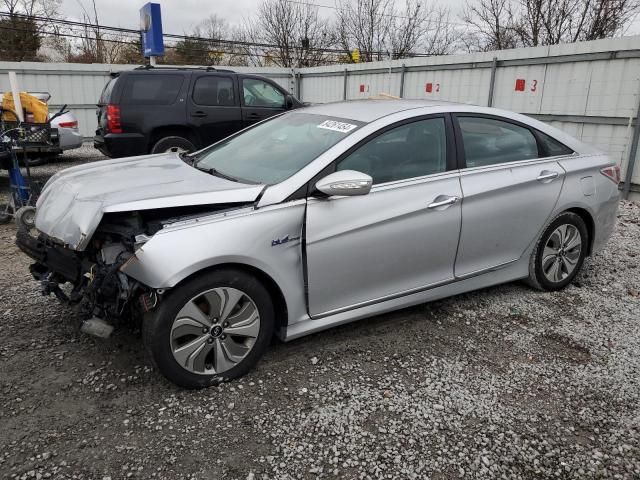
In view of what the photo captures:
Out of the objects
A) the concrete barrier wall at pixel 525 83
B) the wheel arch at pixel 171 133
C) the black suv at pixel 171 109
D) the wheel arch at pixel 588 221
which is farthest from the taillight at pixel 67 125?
the wheel arch at pixel 588 221

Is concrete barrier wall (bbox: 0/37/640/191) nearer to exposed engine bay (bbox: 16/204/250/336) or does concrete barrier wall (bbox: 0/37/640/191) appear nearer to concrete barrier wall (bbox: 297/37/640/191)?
concrete barrier wall (bbox: 297/37/640/191)

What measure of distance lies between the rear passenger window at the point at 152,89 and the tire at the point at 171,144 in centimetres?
59

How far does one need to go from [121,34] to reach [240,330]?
95.5ft

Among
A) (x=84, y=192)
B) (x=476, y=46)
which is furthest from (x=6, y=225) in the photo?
(x=476, y=46)

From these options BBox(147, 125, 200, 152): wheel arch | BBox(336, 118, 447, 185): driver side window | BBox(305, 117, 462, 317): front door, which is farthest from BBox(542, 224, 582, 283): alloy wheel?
BBox(147, 125, 200, 152): wheel arch

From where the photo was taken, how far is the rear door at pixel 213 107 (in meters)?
8.57

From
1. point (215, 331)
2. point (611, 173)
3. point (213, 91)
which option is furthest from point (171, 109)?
point (611, 173)

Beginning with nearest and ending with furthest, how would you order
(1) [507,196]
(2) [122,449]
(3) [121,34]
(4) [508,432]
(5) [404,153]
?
(2) [122,449] < (4) [508,432] < (5) [404,153] < (1) [507,196] < (3) [121,34]

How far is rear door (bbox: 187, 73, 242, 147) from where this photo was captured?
28.1 ft

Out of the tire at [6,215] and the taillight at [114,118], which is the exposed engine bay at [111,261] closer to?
the tire at [6,215]

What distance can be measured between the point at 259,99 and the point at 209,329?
23.4ft

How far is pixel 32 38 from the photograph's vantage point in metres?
28.1

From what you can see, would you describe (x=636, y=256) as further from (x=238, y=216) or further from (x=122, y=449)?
(x=122, y=449)

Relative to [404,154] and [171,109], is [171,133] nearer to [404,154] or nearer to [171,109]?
[171,109]
